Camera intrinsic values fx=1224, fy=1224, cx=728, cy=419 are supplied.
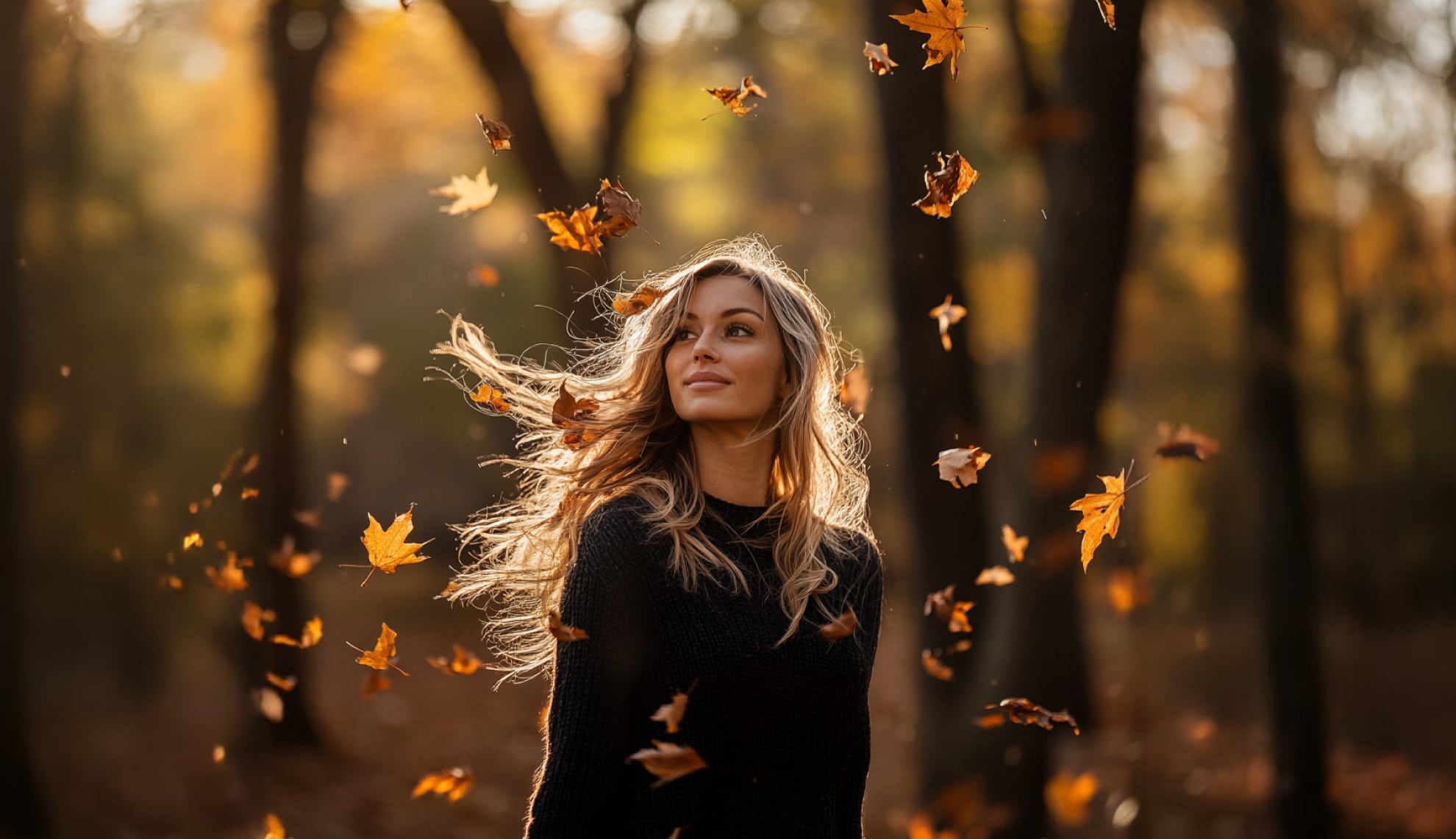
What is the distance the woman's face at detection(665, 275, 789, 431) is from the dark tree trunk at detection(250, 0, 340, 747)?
6.30m

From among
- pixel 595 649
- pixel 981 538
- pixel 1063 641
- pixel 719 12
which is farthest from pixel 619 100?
pixel 595 649

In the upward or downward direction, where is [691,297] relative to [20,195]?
downward

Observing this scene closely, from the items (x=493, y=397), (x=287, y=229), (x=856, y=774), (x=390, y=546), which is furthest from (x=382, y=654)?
(x=287, y=229)

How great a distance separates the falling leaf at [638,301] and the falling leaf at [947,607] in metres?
1.70

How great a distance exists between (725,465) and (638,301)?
543mm

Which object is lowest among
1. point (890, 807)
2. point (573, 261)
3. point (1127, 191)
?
point (890, 807)

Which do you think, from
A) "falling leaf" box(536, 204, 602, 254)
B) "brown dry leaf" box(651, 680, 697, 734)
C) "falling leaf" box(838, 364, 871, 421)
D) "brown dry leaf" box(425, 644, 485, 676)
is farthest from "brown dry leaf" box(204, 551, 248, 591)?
"brown dry leaf" box(651, 680, 697, 734)

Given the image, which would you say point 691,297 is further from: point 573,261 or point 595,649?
point 573,261

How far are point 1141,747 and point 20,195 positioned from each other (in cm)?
716

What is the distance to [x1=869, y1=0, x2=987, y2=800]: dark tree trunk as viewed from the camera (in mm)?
5371

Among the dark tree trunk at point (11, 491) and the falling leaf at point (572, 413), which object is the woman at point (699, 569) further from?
the dark tree trunk at point (11, 491)

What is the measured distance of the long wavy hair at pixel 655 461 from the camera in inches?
111

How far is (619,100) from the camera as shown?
9.89 metres

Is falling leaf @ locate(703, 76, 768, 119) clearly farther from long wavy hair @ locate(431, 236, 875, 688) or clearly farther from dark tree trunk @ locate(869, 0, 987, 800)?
dark tree trunk @ locate(869, 0, 987, 800)
